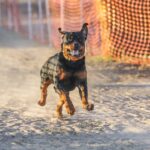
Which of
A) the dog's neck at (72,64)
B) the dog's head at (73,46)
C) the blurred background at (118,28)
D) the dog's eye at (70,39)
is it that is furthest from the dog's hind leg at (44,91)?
the blurred background at (118,28)

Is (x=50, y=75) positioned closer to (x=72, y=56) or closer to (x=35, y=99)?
(x=72, y=56)

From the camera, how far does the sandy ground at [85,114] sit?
21.8 feet

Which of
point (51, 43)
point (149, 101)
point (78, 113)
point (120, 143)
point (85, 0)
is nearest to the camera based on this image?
point (120, 143)

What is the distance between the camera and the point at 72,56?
6.84 m

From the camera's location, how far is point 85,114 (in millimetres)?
7887

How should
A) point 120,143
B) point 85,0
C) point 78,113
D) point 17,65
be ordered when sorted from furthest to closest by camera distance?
1. point 85,0
2. point 17,65
3. point 78,113
4. point 120,143

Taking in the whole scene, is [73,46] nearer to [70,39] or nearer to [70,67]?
[70,39]

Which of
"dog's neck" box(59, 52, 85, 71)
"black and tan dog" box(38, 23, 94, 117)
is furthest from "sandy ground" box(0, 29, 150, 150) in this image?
"dog's neck" box(59, 52, 85, 71)

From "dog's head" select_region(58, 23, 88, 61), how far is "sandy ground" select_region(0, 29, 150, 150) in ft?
3.15

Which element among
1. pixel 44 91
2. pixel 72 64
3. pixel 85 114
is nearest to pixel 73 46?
pixel 72 64

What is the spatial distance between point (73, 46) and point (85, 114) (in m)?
1.43

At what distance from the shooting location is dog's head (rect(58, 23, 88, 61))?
6.79 m

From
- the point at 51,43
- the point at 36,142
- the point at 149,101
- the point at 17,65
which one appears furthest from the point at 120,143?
the point at 51,43

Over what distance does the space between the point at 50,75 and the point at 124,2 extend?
5.34 meters
